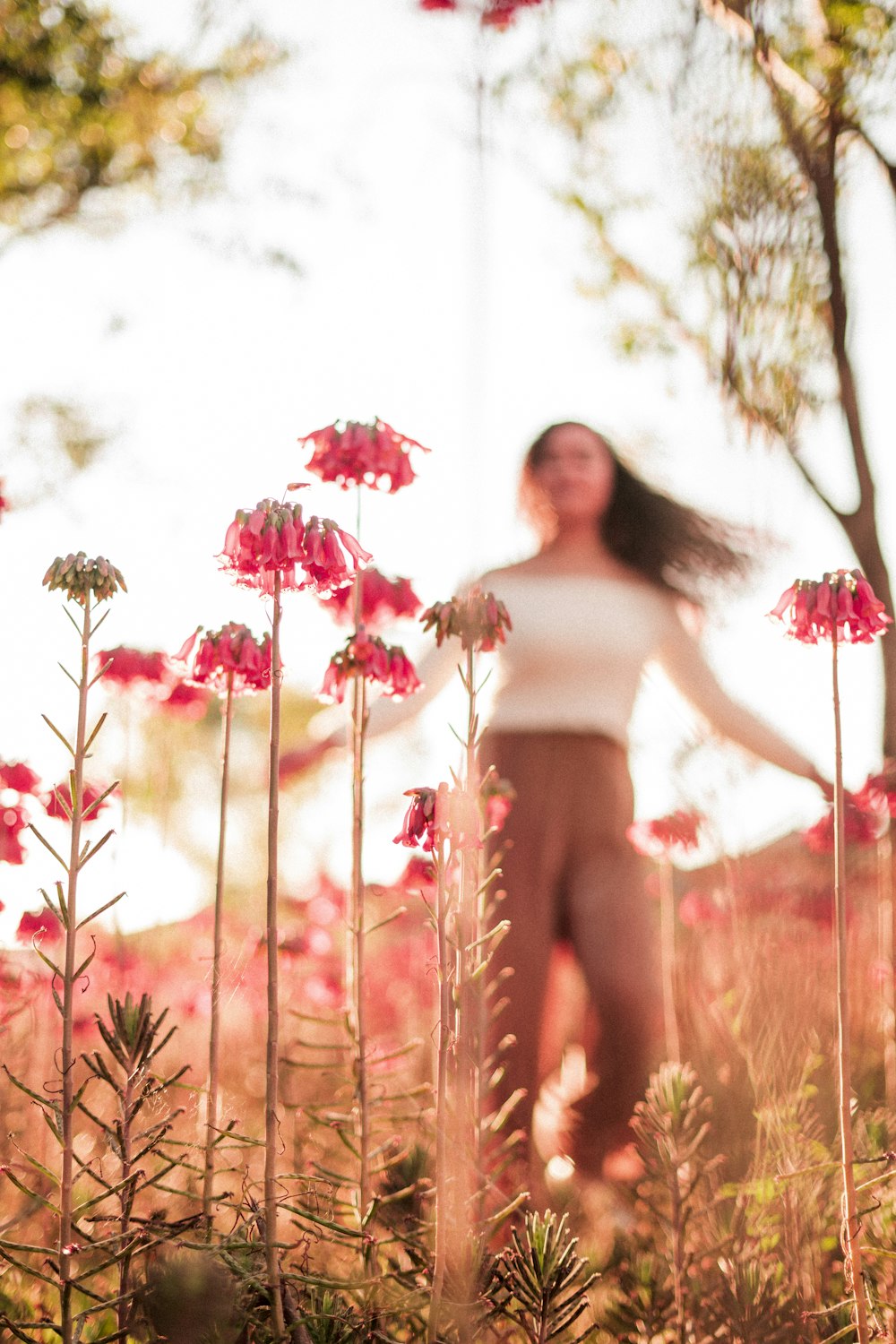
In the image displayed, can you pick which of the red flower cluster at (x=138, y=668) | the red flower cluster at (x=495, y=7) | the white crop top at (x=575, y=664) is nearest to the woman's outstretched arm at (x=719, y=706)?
the white crop top at (x=575, y=664)

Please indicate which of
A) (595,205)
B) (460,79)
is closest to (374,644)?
(460,79)

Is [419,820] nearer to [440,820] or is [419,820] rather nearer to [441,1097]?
[440,820]

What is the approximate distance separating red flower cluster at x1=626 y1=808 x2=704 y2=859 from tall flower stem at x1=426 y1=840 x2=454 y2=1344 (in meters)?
1.38

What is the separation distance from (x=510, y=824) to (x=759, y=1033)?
0.89 metres

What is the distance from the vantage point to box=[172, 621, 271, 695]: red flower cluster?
161 centimetres

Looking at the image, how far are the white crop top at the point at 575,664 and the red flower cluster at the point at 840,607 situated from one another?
1451mm

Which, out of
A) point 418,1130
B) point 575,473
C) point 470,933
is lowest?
point 418,1130

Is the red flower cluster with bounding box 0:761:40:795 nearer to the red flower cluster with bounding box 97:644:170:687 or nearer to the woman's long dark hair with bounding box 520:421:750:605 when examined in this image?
the red flower cluster with bounding box 97:644:170:687

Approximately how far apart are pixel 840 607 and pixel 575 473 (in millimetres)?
1937

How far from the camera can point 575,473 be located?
3.27 m

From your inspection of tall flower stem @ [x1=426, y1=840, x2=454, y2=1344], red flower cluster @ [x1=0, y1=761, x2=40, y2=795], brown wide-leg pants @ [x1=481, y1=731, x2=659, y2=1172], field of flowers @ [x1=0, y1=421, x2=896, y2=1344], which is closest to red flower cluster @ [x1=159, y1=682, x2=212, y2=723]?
field of flowers @ [x1=0, y1=421, x2=896, y2=1344]

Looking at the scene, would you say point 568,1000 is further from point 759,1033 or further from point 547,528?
point 547,528

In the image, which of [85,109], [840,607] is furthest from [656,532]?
[85,109]

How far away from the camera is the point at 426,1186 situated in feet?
6.09
